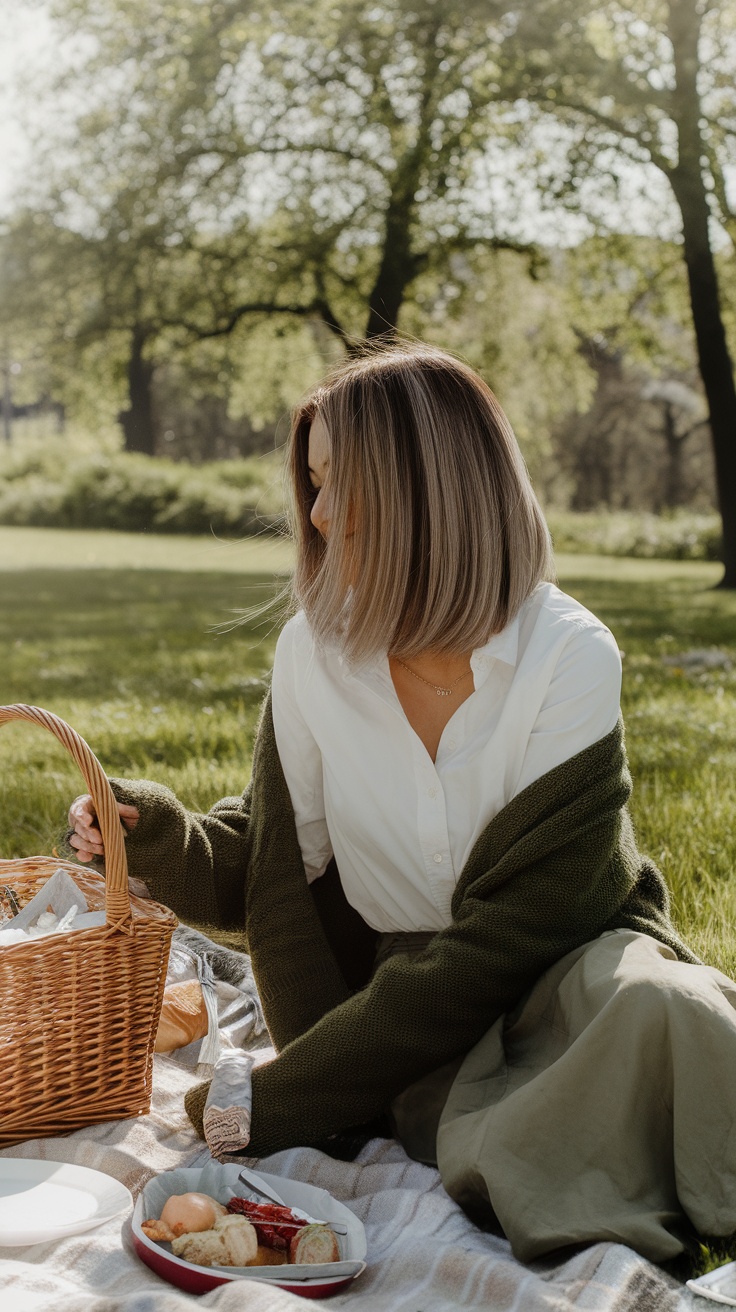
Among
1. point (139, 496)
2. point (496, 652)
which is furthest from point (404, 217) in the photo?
point (496, 652)

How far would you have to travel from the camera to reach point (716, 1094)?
1.82 metres

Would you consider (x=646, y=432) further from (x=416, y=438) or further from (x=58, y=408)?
(x=416, y=438)

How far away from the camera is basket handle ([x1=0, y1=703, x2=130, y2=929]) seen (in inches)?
84.4

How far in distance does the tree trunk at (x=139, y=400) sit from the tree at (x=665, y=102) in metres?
6.04

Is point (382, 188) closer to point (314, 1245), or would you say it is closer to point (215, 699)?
point (215, 699)

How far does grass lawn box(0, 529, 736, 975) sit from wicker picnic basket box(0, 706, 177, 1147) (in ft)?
1.81

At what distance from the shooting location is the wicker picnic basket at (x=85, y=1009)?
213 cm

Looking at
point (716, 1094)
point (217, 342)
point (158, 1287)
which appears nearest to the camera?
point (158, 1287)

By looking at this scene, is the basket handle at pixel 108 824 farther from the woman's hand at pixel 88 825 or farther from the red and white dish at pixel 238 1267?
the red and white dish at pixel 238 1267

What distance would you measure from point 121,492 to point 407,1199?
985 inches

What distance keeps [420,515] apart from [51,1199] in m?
1.28

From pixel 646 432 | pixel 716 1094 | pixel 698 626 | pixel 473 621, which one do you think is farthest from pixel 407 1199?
pixel 646 432

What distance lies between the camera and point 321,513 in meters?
2.33

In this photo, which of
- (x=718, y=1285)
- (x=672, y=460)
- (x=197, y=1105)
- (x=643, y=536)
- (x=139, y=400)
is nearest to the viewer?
(x=718, y=1285)
